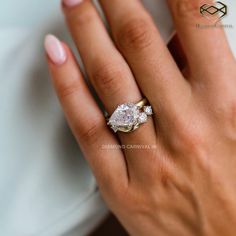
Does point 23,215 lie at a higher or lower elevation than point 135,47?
lower

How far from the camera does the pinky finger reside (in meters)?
0.65

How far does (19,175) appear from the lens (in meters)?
0.69

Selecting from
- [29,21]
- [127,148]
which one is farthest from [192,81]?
[29,21]

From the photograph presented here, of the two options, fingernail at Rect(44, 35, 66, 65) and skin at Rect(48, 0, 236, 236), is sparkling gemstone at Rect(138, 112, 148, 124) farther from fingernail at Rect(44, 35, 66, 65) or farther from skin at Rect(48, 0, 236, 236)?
fingernail at Rect(44, 35, 66, 65)

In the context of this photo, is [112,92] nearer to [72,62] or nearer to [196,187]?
[72,62]

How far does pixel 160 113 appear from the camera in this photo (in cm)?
64

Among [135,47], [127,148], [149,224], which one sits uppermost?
[135,47]

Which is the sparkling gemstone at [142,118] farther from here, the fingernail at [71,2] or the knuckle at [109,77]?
the fingernail at [71,2]

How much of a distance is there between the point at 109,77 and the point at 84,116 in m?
0.07

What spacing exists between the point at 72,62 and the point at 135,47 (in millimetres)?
93

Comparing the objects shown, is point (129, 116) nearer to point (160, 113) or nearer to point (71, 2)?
point (160, 113)

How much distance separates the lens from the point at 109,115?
2.18ft

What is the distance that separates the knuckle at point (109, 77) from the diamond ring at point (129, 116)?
0.03 metres

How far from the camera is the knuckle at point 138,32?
627 mm
